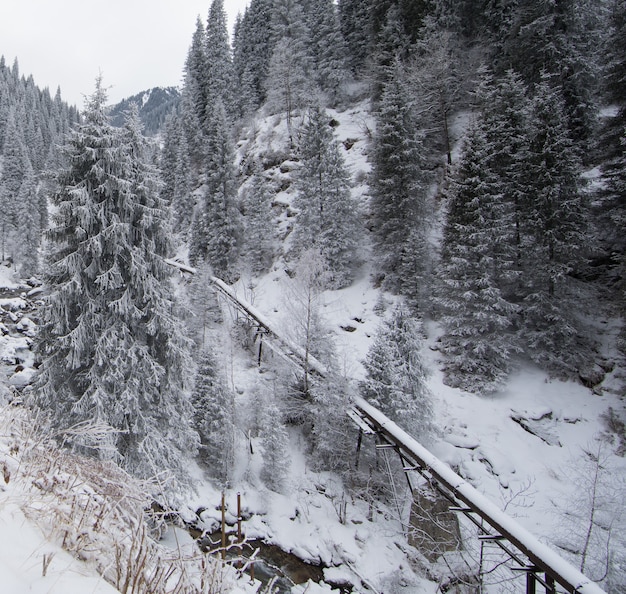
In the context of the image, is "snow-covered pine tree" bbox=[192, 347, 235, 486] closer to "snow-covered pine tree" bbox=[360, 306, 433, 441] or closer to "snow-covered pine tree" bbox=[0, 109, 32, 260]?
"snow-covered pine tree" bbox=[360, 306, 433, 441]

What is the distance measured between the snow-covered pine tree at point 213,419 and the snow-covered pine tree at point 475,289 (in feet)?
37.0

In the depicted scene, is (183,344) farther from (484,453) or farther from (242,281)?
(242,281)

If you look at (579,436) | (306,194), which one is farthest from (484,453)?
(306,194)

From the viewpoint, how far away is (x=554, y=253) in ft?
64.3

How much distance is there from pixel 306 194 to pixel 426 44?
686 inches

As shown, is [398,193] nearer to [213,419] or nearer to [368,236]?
[368,236]

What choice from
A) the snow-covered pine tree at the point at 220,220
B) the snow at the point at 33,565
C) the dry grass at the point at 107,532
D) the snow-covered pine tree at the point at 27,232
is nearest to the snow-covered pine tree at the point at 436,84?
the snow-covered pine tree at the point at 220,220

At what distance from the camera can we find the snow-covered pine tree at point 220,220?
34.1 meters

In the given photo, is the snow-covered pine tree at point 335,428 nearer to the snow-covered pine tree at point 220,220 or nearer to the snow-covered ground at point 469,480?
the snow-covered ground at point 469,480

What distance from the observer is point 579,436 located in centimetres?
1666

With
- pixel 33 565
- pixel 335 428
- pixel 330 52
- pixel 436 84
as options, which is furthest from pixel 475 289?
pixel 330 52

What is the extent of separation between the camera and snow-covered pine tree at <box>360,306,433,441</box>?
15.9 metres

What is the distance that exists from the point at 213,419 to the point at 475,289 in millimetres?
14346

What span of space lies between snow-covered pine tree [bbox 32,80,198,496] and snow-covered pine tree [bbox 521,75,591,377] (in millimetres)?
17193
